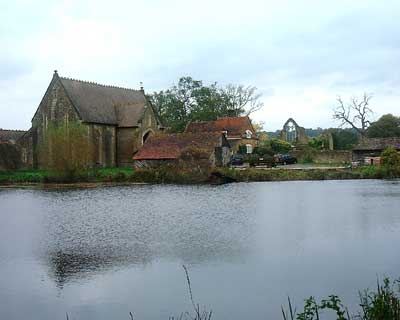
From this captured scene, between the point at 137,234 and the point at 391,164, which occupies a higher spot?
the point at 391,164

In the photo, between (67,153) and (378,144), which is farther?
(378,144)

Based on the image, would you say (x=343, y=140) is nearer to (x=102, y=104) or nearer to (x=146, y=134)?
(x=146, y=134)

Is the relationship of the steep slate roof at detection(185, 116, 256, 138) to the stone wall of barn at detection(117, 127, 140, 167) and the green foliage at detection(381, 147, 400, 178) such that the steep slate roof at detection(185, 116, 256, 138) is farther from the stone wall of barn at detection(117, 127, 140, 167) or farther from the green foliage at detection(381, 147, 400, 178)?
the green foliage at detection(381, 147, 400, 178)

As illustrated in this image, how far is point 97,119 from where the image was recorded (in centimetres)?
5747

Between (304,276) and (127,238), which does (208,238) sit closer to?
(127,238)

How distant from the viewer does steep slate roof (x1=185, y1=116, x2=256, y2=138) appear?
6594 cm

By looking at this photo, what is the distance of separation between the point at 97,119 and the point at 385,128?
128ft

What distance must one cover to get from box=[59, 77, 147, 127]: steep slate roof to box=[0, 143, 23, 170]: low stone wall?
26.4 ft

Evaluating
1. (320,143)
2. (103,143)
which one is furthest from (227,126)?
(103,143)

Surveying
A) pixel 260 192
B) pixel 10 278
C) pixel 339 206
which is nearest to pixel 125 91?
pixel 260 192

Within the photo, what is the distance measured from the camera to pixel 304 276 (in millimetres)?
11984

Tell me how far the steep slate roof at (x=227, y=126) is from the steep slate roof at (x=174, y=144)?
13.9 m

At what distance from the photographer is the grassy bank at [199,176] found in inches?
1708

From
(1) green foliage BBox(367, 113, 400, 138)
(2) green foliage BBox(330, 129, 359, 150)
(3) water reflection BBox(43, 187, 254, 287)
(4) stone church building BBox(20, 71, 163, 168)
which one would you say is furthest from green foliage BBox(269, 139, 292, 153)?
(3) water reflection BBox(43, 187, 254, 287)
